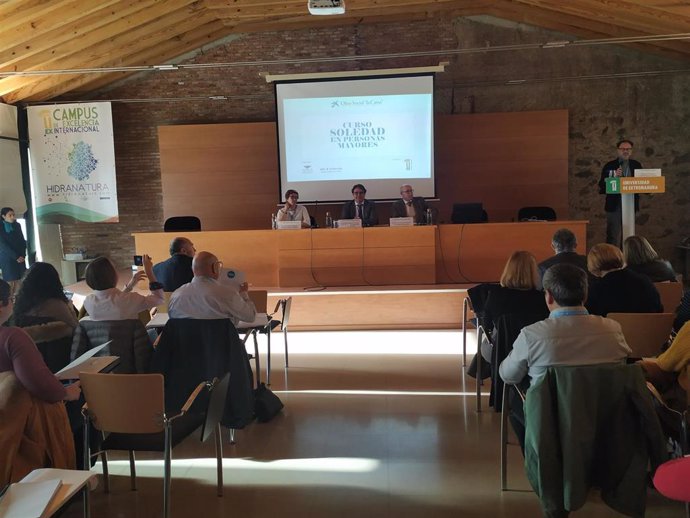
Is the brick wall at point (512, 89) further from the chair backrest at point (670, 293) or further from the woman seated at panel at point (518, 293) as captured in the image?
the woman seated at panel at point (518, 293)

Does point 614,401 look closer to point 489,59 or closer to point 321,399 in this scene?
point 321,399

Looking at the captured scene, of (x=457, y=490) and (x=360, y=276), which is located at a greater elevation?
(x=360, y=276)

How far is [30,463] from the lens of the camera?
2414 mm

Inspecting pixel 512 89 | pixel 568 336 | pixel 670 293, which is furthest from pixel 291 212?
pixel 568 336

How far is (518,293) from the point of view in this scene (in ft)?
12.2

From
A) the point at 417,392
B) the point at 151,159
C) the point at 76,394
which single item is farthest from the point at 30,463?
the point at 151,159

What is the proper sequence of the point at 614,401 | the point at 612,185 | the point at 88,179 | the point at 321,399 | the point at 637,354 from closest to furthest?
1. the point at 614,401
2. the point at 637,354
3. the point at 321,399
4. the point at 612,185
5. the point at 88,179

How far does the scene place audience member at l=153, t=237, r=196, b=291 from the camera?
492 cm

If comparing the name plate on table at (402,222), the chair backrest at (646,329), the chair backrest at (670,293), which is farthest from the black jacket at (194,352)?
the name plate on table at (402,222)

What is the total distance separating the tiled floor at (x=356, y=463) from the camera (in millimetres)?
2922

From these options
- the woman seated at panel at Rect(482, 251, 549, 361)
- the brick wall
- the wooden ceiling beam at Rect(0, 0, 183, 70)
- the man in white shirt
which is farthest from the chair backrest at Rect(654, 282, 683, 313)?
the wooden ceiling beam at Rect(0, 0, 183, 70)

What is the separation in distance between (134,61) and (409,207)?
4.86 meters

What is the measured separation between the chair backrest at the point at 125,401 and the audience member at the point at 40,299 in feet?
2.72

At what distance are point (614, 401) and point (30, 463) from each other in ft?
7.62
